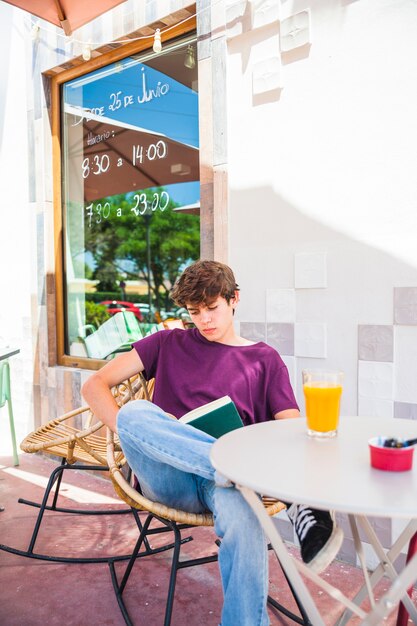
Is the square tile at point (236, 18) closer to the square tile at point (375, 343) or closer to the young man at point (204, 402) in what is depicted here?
the young man at point (204, 402)

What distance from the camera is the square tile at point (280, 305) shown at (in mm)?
2410

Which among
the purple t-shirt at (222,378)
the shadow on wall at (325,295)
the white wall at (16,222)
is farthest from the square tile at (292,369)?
the white wall at (16,222)

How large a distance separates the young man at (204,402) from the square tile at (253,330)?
59 centimetres

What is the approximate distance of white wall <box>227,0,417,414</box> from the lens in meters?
2.07

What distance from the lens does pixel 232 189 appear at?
8.52 ft

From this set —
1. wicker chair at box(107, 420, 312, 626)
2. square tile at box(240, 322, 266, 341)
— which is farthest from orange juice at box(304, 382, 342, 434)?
square tile at box(240, 322, 266, 341)

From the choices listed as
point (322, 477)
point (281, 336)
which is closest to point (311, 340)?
point (281, 336)

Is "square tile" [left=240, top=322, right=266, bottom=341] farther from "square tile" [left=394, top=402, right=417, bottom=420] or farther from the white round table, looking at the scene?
the white round table

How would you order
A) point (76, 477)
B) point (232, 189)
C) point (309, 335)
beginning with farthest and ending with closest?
point (76, 477) < point (232, 189) < point (309, 335)

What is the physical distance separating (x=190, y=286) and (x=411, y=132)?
986 millimetres

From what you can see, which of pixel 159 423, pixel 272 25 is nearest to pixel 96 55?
pixel 272 25

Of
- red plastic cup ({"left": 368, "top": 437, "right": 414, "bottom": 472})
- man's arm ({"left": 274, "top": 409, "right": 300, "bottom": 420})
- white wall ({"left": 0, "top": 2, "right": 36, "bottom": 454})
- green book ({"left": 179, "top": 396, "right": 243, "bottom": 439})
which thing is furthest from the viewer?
white wall ({"left": 0, "top": 2, "right": 36, "bottom": 454})

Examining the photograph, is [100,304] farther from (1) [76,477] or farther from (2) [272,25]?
(2) [272,25]

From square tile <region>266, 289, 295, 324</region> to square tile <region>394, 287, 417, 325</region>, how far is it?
46cm
